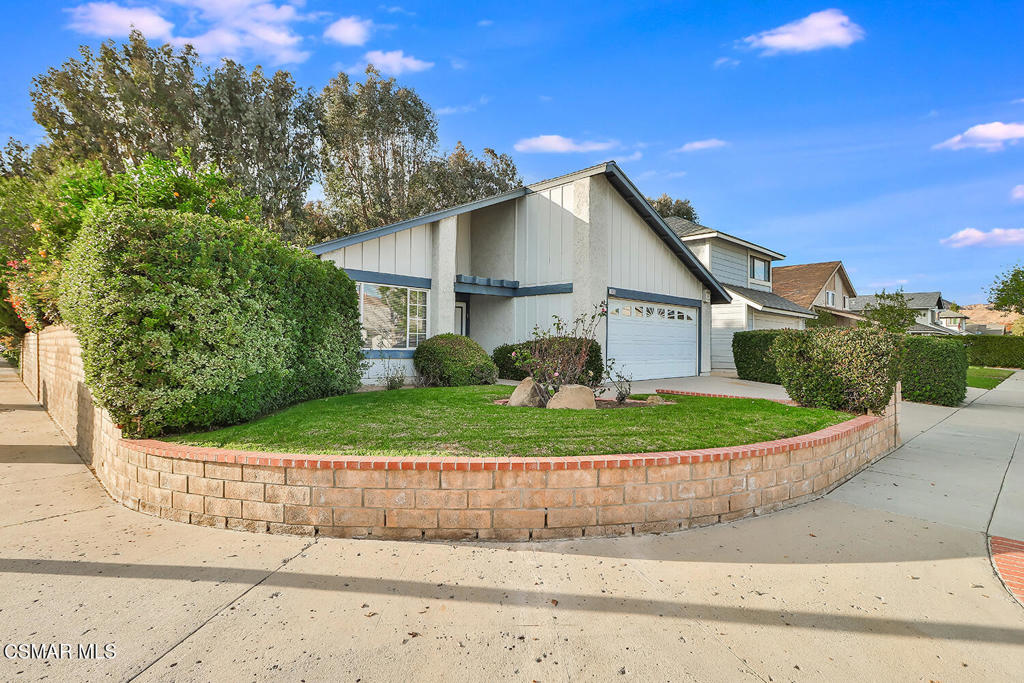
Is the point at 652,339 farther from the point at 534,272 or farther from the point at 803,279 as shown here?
the point at 803,279

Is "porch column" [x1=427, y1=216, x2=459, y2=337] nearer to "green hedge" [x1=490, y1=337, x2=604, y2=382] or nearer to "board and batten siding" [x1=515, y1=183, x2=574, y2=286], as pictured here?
"green hedge" [x1=490, y1=337, x2=604, y2=382]

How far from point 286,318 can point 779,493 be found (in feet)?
20.5

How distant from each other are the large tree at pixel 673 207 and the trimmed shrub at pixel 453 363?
29.3 m

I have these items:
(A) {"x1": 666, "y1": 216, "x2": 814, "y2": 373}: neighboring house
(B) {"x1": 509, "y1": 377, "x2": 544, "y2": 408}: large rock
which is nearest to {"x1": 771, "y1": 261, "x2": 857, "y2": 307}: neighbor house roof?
(A) {"x1": 666, "y1": 216, "x2": 814, "y2": 373}: neighboring house

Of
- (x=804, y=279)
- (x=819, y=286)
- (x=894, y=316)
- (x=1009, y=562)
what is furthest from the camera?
(x=804, y=279)

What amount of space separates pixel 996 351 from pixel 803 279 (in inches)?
447

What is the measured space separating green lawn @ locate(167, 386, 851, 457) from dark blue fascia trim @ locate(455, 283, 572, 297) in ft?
20.4

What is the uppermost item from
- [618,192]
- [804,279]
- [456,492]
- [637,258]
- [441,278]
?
[618,192]

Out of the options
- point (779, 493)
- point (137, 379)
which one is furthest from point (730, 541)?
point (137, 379)

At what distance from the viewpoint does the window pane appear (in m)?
11.8

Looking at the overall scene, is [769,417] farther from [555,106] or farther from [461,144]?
[461,144]

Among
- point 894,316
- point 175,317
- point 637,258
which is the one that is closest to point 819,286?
point 894,316

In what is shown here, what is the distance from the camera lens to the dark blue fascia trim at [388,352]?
11703mm

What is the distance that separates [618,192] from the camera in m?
14.7
